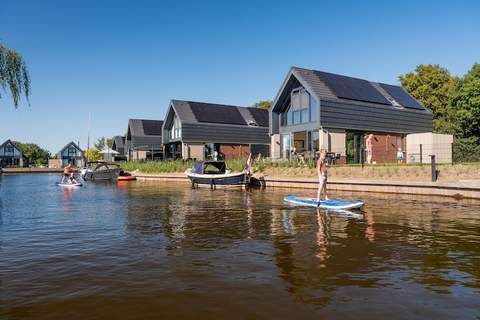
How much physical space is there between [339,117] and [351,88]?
4650 millimetres

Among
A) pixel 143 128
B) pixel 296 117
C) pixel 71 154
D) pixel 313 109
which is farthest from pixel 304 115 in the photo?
pixel 71 154

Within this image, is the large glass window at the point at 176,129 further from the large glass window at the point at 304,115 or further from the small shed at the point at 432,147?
the small shed at the point at 432,147

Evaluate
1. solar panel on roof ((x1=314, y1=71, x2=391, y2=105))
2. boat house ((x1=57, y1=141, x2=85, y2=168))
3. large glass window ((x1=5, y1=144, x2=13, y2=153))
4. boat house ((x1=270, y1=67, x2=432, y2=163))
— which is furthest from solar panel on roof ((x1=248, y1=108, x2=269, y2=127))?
large glass window ((x1=5, y1=144, x2=13, y2=153))

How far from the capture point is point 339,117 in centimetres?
3161

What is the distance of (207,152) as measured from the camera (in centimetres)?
4666

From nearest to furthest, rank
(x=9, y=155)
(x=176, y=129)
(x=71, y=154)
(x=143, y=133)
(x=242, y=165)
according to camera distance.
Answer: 1. (x=242, y=165)
2. (x=176, y=129)
3. (x=143, y=133)
4. (x=9, y=155)
5. (x=71, y=154)

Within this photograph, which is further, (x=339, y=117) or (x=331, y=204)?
(x=339, y=117)

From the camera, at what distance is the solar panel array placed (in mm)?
60844

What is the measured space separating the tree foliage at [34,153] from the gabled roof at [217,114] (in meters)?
86.8

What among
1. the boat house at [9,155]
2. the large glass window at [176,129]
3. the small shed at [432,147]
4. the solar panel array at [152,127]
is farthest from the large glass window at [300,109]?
the boat house at [9,155]

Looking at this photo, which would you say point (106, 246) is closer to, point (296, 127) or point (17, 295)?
point (17, 295)

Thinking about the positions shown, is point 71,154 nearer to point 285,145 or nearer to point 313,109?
point 285,145

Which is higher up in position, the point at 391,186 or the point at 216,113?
the point at 216,113

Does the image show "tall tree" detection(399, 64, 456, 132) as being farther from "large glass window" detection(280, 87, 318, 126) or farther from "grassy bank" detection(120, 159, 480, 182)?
"grassy bank" detection(120, 159, 480, 182)
